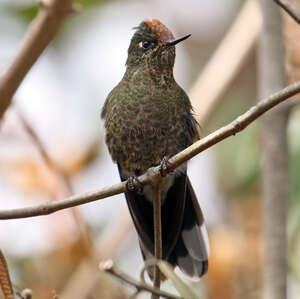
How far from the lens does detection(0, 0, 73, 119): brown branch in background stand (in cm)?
255

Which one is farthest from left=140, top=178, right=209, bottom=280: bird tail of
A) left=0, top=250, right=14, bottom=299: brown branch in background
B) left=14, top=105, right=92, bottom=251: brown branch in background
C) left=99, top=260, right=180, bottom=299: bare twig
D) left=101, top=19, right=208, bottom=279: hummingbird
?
left=0, top=250, right=14, bottom=299: brown branch in background

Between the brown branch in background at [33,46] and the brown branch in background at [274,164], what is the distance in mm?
928

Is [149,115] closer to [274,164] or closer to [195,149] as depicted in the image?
[274,164]

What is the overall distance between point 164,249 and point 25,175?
1.54m

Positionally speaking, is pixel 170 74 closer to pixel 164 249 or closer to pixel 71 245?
pixel 164 249

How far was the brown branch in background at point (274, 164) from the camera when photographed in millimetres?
2604

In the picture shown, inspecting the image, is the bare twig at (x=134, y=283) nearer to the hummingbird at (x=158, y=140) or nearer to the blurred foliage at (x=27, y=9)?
the hummingbird at (x=158, y=140)

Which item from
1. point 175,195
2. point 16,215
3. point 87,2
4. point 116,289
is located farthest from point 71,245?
point 87,2

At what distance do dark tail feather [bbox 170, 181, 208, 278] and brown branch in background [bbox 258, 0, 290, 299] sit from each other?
349 millimetres

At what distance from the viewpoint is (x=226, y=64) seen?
11.5 feet

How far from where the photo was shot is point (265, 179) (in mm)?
2830

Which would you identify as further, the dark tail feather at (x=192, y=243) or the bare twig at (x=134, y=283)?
the dark tail feather at (x=192, y=243)

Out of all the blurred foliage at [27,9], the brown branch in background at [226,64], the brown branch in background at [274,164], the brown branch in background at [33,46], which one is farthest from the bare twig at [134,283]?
the blurred foliage at [27,9]

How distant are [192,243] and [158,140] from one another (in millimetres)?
529
